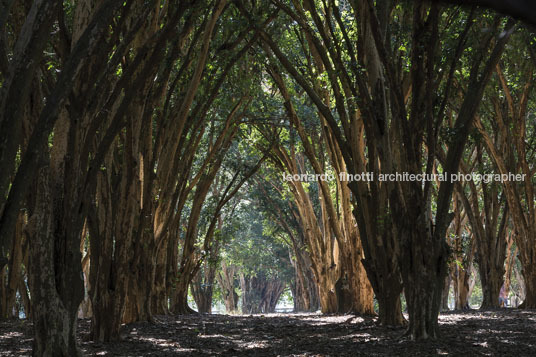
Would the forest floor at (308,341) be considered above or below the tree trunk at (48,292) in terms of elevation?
below

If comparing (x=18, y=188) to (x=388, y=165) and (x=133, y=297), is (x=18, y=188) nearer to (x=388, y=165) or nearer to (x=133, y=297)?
(x=388, y=165)

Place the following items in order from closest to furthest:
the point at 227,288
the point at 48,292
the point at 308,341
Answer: the point at 48,292, the point at 308,341, the point at 227,288

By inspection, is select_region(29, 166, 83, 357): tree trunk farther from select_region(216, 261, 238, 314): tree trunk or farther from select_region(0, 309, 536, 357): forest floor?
select_region(216, 261, 238, 314): tree trunk

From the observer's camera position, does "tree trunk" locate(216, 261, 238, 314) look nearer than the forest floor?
No

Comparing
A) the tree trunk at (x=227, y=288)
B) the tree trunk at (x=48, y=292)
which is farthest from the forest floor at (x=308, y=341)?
the tree trunk at (x=227, y=288)

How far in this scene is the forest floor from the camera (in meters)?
5.54

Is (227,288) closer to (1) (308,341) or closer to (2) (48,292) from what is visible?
(1) (308,341)

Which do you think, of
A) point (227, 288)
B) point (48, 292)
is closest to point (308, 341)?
point (48, 292)

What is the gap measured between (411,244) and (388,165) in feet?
4.10

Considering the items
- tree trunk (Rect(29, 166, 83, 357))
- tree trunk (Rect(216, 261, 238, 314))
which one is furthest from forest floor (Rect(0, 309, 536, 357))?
tree trunk (Rect(216, 261, 238, 314))

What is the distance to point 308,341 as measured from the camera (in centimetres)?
678

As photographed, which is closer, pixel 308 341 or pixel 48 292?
pixel 48 292

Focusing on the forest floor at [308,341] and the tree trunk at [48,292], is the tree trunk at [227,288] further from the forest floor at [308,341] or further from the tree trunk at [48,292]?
the tree trunk at [48,292]

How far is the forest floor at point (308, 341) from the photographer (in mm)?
5543
